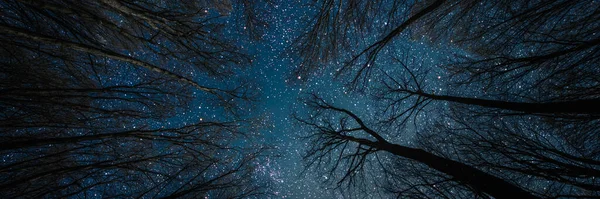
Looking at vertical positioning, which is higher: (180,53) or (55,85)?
(180,53)

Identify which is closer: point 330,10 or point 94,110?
point 94,110

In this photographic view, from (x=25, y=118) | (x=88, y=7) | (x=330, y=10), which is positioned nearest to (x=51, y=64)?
(x=25, y=118)

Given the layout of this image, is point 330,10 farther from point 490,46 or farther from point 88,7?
point 88,7

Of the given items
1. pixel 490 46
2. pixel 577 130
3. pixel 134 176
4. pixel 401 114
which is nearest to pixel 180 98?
pixel 134 176

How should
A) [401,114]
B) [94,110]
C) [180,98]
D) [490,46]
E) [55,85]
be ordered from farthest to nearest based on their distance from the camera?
[401,114] → [180,98] → [490,46] → [55,85] → [94,110]

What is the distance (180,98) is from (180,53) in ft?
3.78

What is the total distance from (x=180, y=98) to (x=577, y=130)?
956cm

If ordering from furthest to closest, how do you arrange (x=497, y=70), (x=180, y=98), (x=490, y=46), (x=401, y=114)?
(x=401, y=114) → (x=180, y=98) → (x=490, y=46) → (x=497, y=70)

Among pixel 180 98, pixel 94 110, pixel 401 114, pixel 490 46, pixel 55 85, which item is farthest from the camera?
pixel 401 114

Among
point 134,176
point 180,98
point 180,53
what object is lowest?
point 134,176

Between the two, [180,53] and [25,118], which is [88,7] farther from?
[25,118]

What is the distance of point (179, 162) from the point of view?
178 inches

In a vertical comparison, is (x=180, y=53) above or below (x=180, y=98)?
above

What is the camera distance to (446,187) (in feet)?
12.4
